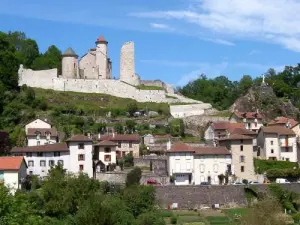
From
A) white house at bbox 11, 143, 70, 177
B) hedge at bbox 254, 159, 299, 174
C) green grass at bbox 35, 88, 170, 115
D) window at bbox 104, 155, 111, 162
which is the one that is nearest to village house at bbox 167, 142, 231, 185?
hedge at bbox 254, 159, 299, 174

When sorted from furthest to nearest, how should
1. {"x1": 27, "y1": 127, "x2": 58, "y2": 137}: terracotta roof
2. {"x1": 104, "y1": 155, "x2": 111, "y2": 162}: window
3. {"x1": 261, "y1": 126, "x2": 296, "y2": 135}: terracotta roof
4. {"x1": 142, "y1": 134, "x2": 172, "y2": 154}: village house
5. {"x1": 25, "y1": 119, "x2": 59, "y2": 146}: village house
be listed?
1. {"x1": 142, "y1": 134, "x2": 172, "y2": 154}: village house
2. {"x1": 261, "y1": 126, "x2": 296, "y2": 135}: terracotta roof
3. {"x1": 27, "y1": 127, "x2": 58, "y2": 137}: terracotta roof
4. {"x1": 25, "y1": 119, "x2": 59, "y2": 146}: village house
5. {"x1": 104, "y1": 155, "x2": 111, "y2": 162}: window

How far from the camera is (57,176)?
54156 mm

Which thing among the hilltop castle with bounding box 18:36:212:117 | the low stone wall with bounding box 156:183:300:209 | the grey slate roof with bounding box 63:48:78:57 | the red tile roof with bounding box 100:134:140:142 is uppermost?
the grey slate roof with bounding box 63:48:78:57

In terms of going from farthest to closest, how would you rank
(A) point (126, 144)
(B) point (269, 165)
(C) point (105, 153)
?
(A) point (126, 144) < (B) point (269, 165) < (C) point (105, 153)

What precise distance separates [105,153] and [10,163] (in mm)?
11418

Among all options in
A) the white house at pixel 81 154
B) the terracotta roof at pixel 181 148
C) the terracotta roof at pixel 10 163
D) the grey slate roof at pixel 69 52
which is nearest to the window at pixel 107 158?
the white house at pixel 81 154

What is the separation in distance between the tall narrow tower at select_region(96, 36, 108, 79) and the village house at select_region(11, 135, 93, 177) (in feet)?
118

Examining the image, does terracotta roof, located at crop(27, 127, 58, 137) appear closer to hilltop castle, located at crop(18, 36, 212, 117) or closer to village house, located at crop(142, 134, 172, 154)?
village house, located at crop(142, 134, 172, 154)

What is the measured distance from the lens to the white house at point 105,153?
65812 mm

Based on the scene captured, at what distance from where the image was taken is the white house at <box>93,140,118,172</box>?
65.8 m

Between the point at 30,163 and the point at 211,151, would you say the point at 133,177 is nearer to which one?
the point at 211,151

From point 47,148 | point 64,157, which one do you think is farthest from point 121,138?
point 47,148

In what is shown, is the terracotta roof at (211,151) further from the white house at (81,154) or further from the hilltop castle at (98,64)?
the hilltop castle at (98,64)

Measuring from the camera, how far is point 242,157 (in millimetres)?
65625
